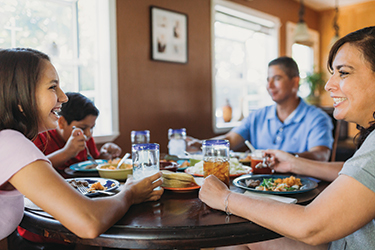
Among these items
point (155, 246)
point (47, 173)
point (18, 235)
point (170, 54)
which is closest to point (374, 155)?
point (155, 246)

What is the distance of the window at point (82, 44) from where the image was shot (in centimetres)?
258

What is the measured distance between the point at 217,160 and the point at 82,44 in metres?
2.24

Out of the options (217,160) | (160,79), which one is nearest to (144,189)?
(217,160)

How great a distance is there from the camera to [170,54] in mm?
3416

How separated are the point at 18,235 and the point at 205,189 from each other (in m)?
0.84

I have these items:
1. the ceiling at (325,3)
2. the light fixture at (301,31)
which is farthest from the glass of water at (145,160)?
the ceiling at (325,3)

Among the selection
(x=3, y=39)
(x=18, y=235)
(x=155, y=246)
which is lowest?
(x=18, y=235)

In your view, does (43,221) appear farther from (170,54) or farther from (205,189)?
(170,54)

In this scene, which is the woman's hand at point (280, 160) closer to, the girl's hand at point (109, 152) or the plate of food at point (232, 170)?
the plate of food at point (232, 170)

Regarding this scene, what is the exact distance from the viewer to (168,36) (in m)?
3.37

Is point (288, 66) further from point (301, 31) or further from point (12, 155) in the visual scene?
point (12, 155)

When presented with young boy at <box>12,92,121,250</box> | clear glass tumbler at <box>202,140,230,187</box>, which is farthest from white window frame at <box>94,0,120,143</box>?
clear glass tumbler at <box>202,140,230,187</box>

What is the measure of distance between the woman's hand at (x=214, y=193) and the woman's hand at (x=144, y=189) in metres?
0.16

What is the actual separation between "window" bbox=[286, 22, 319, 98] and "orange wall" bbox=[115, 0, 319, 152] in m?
1.46
